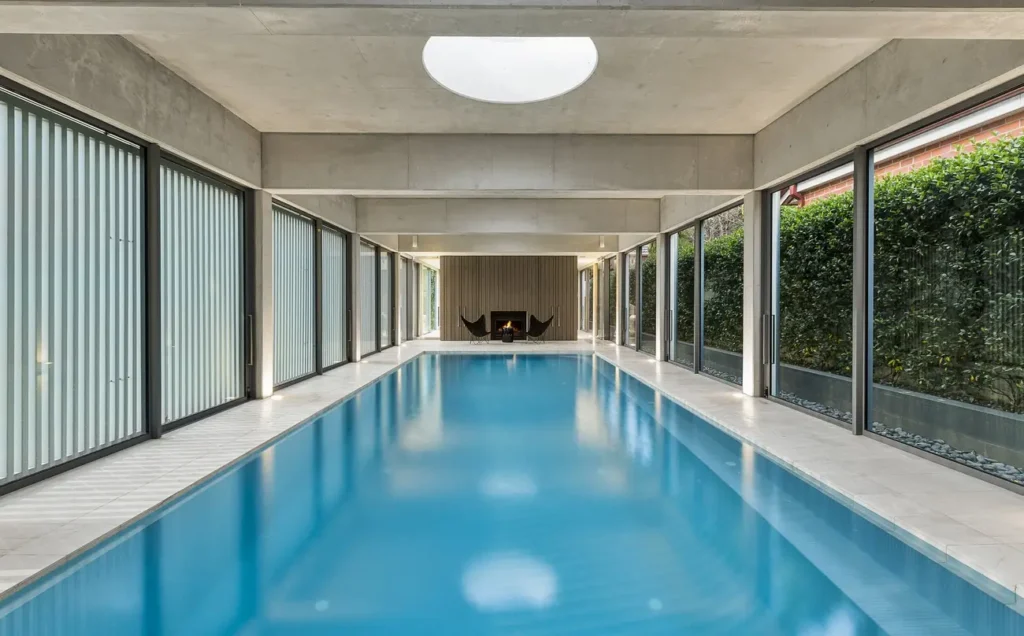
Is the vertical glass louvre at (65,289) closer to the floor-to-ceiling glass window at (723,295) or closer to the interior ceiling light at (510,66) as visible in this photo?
the interior ceiling light at (510,66)

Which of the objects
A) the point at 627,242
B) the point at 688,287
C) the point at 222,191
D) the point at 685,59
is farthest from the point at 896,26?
the point at 627,242

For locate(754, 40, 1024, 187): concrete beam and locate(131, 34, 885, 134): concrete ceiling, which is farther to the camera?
locate(131, 34, 885, 134): concrete ceiling

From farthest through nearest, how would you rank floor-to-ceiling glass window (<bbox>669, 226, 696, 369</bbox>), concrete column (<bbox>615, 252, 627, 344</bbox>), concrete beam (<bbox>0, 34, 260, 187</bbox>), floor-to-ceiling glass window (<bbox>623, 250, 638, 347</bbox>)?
concrete column (<bbox>615, 252, 627, 344</bbox>)
floor-to-ceiling glass window (<bbox>623, 250, 638, 347</bbox>)
floor-to-ceiling glass window (<bbox>669, 226, 696, 369</bbox>)
concrete beam (<bbox>0, 34, 260, 187</bbox>)

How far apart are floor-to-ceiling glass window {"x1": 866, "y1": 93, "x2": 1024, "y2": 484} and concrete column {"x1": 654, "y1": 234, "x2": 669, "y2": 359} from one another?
692 cm

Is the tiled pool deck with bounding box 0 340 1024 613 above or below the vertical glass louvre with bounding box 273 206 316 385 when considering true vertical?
below

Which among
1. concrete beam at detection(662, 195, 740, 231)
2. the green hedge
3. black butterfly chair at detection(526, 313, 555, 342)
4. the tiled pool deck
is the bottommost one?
the tiled pool deck

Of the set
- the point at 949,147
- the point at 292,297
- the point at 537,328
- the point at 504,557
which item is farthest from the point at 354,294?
the point at 949,147

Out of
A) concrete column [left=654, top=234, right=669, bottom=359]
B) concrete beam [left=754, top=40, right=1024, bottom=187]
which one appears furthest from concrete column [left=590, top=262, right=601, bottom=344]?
concrete beam [left=754, top=40, right=1024, bottom=187]

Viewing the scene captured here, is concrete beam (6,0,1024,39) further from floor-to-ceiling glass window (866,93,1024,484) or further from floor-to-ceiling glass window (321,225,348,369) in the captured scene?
floor-to-ceiling glass window (321,225,348,369)

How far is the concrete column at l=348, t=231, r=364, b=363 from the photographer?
12.0m

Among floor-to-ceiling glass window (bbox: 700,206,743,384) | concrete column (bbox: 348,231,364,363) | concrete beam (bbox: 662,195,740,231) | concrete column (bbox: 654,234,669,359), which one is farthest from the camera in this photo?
concrete column (bbox: 654,234,669,359)

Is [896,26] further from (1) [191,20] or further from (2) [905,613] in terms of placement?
(1) [191,20]

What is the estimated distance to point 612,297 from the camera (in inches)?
736

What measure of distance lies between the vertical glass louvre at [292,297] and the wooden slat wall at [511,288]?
10183 millimetres
